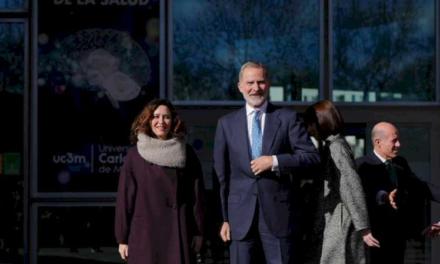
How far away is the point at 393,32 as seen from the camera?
A: 27.6ft

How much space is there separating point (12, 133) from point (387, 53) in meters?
3.39

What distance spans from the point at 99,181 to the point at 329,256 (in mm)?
2798

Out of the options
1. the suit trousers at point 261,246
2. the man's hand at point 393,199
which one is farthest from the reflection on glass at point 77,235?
the man's hand at point 393,199

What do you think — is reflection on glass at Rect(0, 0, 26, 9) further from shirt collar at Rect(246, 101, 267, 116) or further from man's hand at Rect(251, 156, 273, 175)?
man's hand at Rect(251, 156, 273, 175)

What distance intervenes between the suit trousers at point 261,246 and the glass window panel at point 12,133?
301 cm

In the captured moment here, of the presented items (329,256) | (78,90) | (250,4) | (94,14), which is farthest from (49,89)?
(329,256)

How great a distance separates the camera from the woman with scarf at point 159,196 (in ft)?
20.7

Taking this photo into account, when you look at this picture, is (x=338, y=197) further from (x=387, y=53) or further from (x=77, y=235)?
(x=77, y=235)

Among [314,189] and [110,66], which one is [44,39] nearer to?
[110,66]

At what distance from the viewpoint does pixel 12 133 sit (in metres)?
8.38

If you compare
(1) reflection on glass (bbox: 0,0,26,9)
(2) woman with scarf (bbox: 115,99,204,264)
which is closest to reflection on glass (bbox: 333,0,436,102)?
(2) woman with scarf (bbox: 115,99,204,264)

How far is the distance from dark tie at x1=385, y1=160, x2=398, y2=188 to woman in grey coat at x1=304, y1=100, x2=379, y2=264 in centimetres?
26

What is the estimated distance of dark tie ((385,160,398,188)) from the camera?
6215mm

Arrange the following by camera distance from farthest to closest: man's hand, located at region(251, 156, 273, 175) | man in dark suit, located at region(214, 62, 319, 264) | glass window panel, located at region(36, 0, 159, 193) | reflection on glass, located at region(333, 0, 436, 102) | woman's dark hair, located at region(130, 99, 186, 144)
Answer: reflection on glass, located at region(333, 0, 436, 102) → glass window panel, located at region(36, 0, 159, 193) → woman's dark hair, located at region(130, 99, 186, 144) → man in dark suit, located at region(214, 62, 319, 264) → man's hand, located at region(251, 156, 273, 175)
